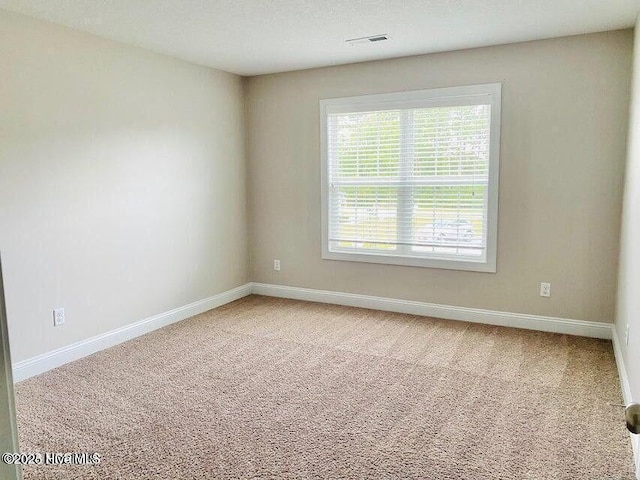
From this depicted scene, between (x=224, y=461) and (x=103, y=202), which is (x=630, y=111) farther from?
(x=103, y=202)

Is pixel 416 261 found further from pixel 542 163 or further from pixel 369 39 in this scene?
pixel 369 39

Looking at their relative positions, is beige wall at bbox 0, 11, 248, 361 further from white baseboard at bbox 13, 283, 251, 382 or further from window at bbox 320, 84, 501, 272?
window at bbox 320, 84, 501, 272

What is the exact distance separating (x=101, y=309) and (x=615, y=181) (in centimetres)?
411

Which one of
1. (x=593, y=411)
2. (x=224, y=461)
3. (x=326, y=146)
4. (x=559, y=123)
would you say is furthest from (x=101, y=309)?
(x=559, y=123)

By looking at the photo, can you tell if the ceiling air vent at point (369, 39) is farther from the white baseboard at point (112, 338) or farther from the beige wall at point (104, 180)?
the white baseboard at point (112, 338)

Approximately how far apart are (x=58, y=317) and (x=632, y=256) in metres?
3.83

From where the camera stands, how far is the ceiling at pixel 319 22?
3010 mm

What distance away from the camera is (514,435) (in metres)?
2.46

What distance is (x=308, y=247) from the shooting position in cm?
511

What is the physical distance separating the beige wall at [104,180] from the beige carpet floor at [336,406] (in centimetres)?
50

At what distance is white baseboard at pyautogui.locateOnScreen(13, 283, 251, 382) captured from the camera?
328 cm

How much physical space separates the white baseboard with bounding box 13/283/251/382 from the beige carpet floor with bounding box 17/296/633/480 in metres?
0.09

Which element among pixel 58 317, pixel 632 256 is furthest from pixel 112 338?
pixel 632 256

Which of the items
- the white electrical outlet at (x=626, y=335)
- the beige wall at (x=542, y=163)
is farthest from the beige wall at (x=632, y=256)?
the beige wall at (x=542, y=163)
